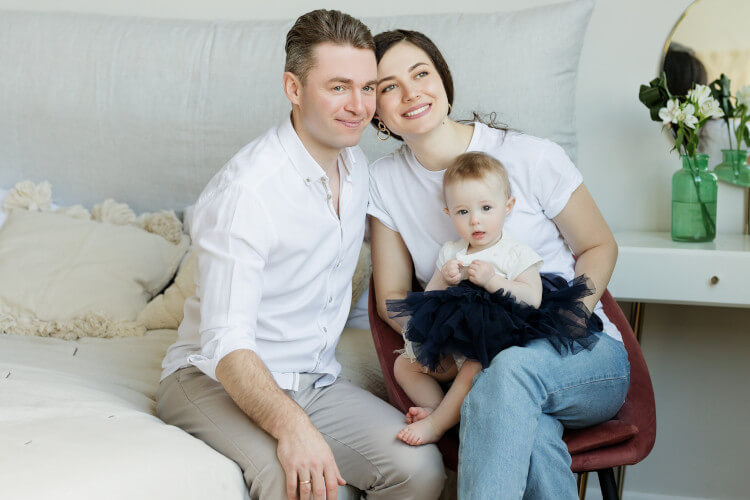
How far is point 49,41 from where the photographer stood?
2553 mm

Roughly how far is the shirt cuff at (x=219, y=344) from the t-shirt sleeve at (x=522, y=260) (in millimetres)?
547

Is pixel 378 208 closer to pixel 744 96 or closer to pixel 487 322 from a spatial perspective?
pixel 487 322

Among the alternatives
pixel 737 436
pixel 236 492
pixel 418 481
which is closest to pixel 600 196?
pixel 737 436

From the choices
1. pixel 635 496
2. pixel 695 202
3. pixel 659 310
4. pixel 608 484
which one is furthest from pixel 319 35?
pixel 635 496

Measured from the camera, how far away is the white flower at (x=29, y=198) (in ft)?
7.95

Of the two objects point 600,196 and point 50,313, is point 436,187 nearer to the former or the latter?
point 600,196

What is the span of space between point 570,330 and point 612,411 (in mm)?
190

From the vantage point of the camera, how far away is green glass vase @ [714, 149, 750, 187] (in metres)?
2.28

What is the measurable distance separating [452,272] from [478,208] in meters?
0.14

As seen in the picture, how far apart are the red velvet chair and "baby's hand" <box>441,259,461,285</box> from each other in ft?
0.80

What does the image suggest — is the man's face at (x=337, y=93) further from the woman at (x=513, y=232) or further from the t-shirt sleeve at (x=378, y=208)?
the t-shirt sleeve at (x=378, y=208)

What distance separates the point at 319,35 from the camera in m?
1.61

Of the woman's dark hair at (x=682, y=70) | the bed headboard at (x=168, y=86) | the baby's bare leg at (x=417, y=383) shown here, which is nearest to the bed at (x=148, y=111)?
the bed headboard at (x=168, y=86)

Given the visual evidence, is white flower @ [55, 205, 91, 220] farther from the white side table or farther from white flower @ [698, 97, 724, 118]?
white flower @ [698, 97, 724, 118]
